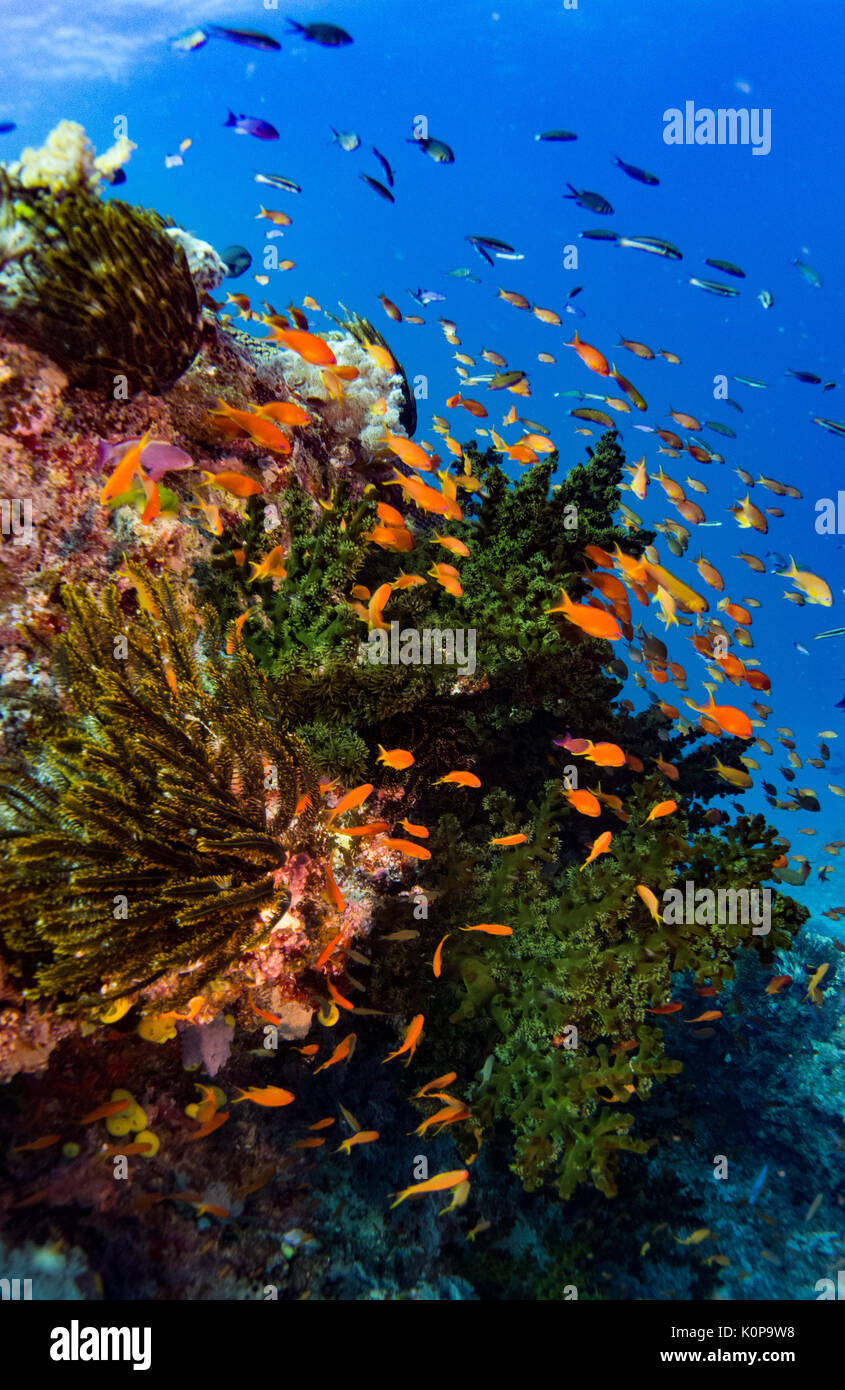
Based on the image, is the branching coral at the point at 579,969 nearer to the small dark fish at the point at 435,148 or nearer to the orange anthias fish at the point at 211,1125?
the orange anthias fish at the point at 211,1125

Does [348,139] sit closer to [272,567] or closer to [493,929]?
[272,567]

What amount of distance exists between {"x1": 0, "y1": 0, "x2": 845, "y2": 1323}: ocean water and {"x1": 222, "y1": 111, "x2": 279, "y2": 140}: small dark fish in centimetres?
5685

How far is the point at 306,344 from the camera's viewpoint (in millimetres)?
4145

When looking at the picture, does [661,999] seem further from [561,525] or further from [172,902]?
[561,525]

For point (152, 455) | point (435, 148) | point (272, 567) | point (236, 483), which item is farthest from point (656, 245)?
point (152, 455)

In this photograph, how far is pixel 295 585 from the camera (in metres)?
4.58

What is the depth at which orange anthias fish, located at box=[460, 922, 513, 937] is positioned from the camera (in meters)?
4.26

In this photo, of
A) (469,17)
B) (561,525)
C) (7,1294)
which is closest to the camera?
(7,1294)

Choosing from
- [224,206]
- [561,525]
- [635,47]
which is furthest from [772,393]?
[561,525]

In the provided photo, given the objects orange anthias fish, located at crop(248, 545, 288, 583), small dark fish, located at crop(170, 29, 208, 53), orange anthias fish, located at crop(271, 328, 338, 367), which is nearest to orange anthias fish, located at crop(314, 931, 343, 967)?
orange anthias fish, located at crop(248, 545, 288, 583)

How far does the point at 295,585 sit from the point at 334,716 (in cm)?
108

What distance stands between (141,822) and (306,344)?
3.33 metres

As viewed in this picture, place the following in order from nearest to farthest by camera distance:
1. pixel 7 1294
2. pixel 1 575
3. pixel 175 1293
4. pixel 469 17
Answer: pixel 7 1294
pixel 175 1293
pixel 1 575
pixel 469 17

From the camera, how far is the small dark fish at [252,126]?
28.8 feet
